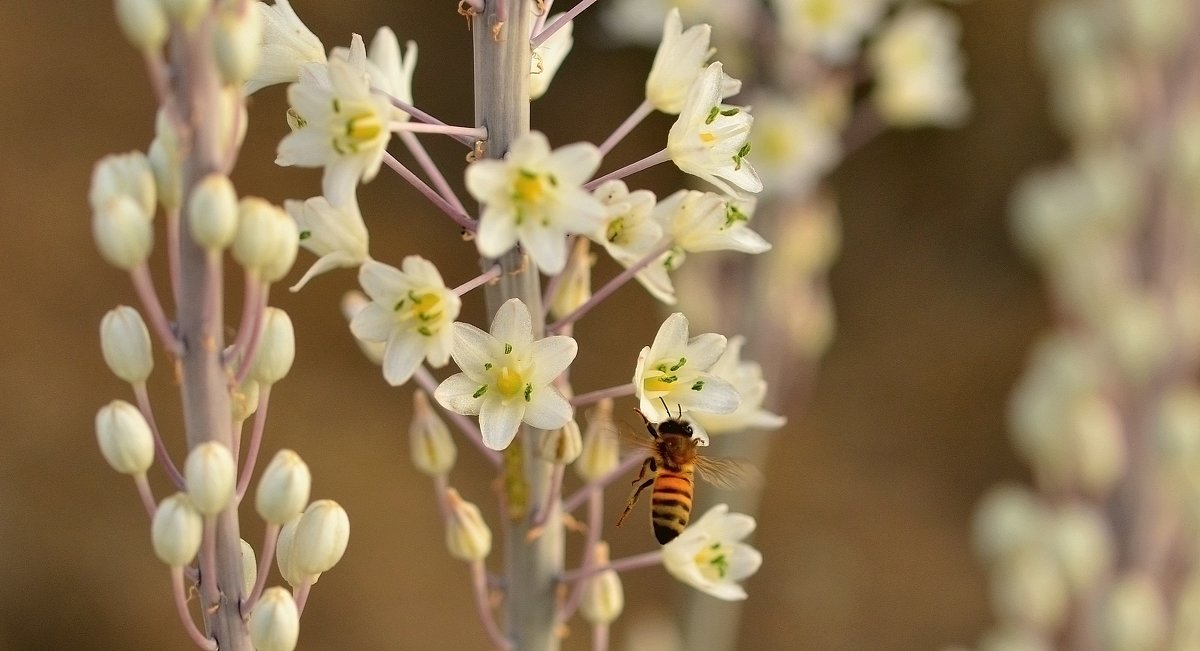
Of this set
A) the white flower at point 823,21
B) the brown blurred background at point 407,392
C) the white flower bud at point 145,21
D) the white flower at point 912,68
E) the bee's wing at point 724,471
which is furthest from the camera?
the brown blurred background at point 407,392

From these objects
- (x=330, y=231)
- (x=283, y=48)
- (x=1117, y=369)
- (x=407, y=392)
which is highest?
(x=283, y=48)

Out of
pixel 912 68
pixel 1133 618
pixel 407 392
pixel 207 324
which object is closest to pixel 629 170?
pixel 207 324

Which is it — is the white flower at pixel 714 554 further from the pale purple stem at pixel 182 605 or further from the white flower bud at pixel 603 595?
the pale purple stem at pixel 182 605

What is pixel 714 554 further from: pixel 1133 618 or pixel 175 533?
pixel 1133 618

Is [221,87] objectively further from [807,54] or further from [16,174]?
[16,174]

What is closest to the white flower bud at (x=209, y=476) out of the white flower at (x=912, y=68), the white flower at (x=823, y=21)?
the white flower at (x=823, y=21)

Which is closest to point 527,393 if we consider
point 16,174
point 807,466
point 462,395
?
point 462,395

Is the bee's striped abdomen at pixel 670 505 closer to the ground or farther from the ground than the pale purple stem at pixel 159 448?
closer to the ground
